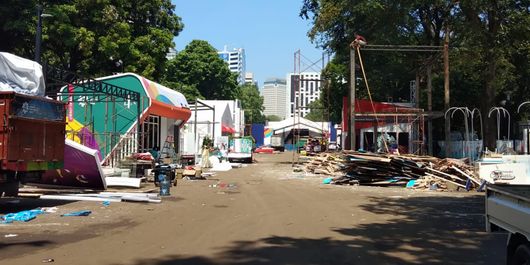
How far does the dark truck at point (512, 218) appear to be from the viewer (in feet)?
16.2

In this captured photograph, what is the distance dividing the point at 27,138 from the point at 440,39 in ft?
105

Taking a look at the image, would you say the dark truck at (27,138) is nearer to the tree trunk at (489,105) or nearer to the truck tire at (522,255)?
the truck tire at (522,255)

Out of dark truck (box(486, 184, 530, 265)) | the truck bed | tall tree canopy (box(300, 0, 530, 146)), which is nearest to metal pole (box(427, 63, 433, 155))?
tall tree canopy (box(300, 0, 530, 146))

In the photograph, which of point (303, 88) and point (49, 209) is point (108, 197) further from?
point (303, 88)

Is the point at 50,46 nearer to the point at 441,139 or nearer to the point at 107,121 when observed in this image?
the point at 107,121

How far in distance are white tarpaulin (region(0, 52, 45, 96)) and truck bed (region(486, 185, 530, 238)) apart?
37.9ft

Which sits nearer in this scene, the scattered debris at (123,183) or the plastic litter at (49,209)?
the plastic litter at (49,209)

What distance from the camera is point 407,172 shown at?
75.5ft

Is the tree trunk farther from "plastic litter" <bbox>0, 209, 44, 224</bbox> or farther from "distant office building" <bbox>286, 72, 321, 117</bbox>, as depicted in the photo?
"plastic litter" <bbox>0, 209, 44, 224</bbox>

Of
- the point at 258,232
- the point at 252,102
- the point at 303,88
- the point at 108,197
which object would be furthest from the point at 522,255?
the point at 252,102

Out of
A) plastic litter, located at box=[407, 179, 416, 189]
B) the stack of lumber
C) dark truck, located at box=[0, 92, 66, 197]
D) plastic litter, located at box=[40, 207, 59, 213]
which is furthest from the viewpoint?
the stack of lumber

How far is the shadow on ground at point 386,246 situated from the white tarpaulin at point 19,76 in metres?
A: 7.72

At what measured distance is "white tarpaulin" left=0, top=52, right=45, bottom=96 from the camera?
13359 mm

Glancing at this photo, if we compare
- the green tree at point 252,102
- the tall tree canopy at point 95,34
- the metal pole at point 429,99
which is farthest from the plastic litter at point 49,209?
the green tree at point 252,102
